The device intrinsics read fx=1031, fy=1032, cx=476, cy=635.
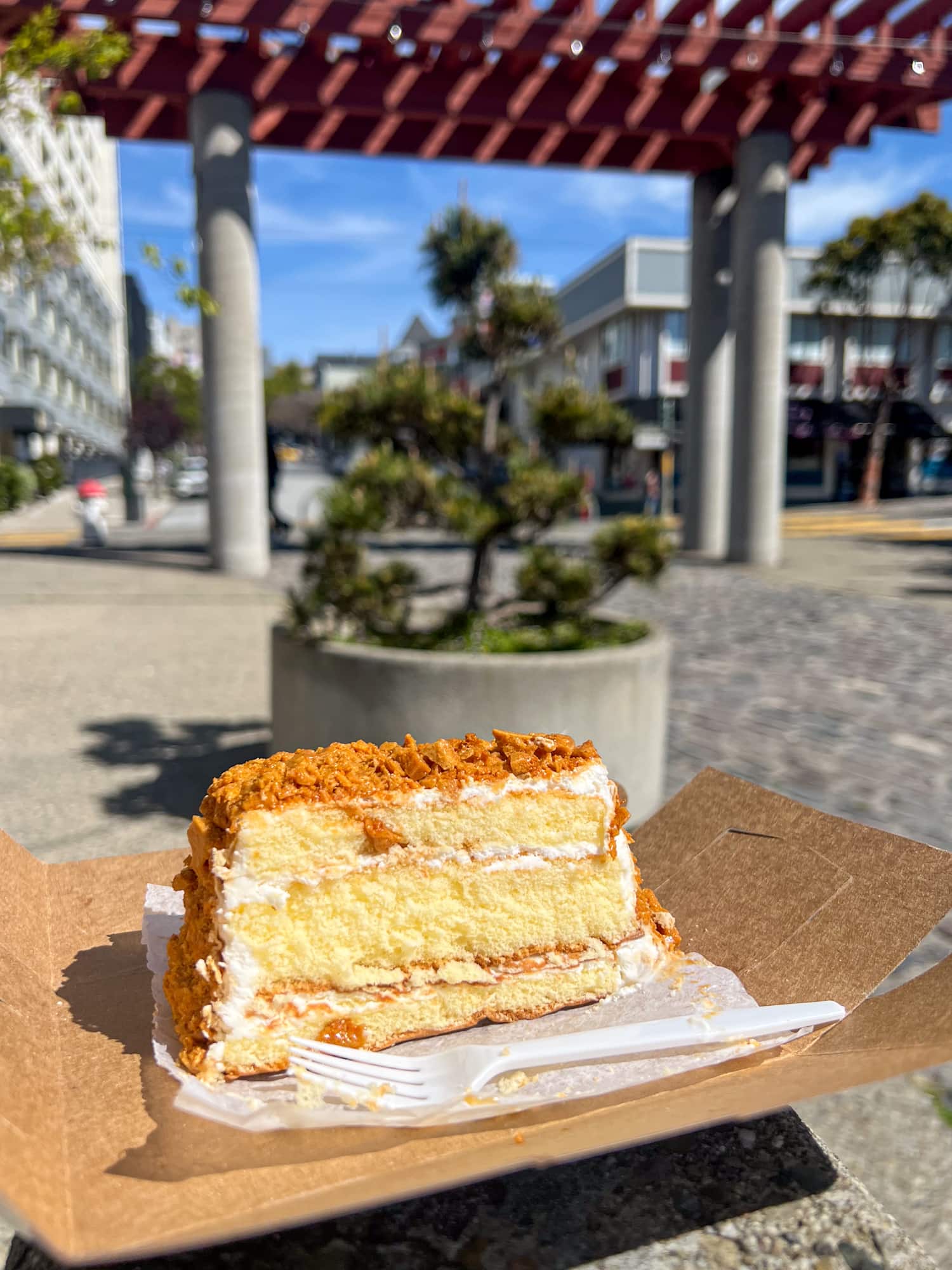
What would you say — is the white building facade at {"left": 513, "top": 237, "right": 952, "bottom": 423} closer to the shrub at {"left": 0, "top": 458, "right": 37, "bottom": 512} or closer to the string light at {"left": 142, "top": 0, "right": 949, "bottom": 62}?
the shrub at {"left": 0, "top": 458, "right": 37, "bottom": 512}

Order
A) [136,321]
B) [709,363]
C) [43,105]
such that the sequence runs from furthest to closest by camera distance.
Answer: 1. [136,321]
2. [709,363]
3. [43,105]

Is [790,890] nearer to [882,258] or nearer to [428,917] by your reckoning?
[428,917]

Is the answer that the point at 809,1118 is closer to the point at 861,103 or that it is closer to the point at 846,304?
the point at 861,103

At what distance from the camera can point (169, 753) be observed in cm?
642

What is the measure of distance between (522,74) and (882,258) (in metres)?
22.6

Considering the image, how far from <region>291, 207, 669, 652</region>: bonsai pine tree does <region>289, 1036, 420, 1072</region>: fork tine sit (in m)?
3.79

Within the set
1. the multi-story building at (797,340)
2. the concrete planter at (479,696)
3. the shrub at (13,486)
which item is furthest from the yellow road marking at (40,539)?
the multi-story building at (797,340)

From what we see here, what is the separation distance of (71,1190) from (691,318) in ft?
56.8

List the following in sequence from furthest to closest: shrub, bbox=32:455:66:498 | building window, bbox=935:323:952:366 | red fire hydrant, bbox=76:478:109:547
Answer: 1. building window, bbox=935:323:952:366
2. shrub, bbox=32:455:66:498
3. red fire hydrant, bbox=76:478:109:547

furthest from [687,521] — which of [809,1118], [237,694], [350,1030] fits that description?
[350,1030]

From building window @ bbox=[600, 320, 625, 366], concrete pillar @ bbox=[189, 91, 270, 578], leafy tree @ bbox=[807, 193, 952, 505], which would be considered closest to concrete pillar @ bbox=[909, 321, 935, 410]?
leafy tree @ bbox=[807, 193, 952, 505]

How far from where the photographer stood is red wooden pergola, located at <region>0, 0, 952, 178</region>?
12.0 metres

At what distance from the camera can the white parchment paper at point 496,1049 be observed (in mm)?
1184

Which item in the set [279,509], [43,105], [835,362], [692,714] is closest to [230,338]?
[43,105]
